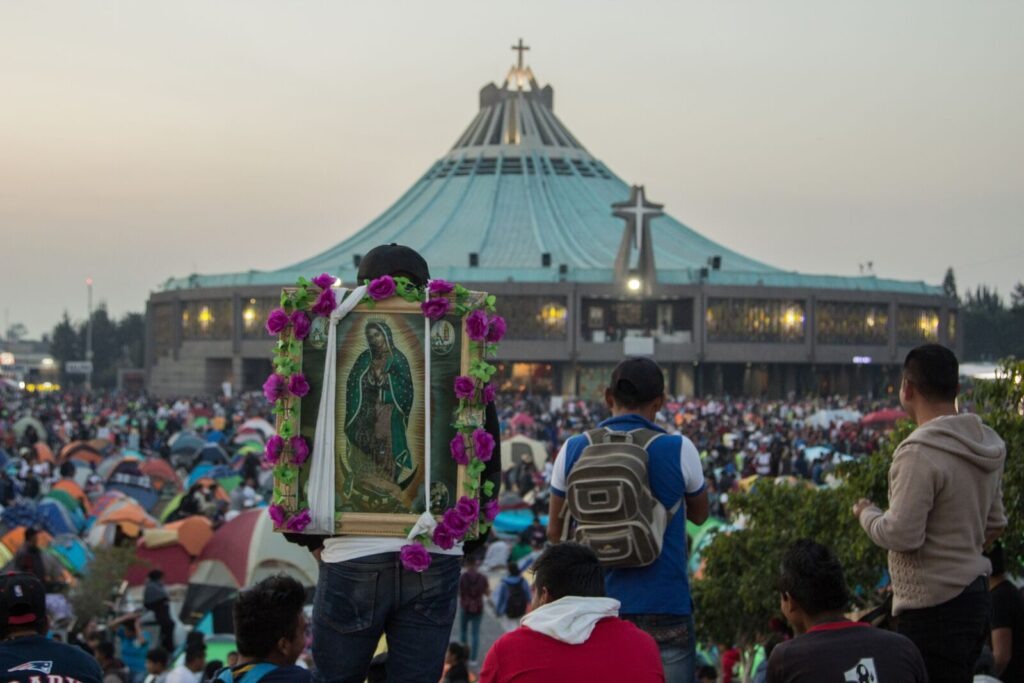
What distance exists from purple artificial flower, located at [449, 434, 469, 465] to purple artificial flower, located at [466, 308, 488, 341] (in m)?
0.29

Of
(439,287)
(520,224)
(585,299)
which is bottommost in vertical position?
(439,287)

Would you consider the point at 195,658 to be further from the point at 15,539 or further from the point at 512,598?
the point at 15,539

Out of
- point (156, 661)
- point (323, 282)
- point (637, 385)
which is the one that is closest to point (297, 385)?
point (323, 282)

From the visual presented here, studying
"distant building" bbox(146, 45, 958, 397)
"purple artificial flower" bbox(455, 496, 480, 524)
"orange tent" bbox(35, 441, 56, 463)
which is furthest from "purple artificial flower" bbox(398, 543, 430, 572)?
"distant building" bbox(146, 45, 958, 397)

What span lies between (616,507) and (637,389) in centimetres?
46

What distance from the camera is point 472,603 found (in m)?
12.4

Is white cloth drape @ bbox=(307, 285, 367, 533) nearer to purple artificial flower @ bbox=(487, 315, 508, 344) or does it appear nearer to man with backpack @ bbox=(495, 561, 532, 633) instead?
purple artificial flower @ bbox=(487, 315, 508, 344)

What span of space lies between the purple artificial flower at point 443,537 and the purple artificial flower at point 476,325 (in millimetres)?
534

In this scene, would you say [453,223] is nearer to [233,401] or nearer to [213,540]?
[233,401]

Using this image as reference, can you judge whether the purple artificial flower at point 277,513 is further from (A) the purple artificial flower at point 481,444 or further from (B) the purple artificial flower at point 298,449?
(A) the purple artificial flower at point 481,444

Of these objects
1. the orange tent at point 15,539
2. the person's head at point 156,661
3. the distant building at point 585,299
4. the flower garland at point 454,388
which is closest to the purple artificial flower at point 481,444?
the flower garland at point 454,388

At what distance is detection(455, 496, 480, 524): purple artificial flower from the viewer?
12.7 ft

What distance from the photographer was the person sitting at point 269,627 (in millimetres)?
3713

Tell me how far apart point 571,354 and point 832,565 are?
56136mm
